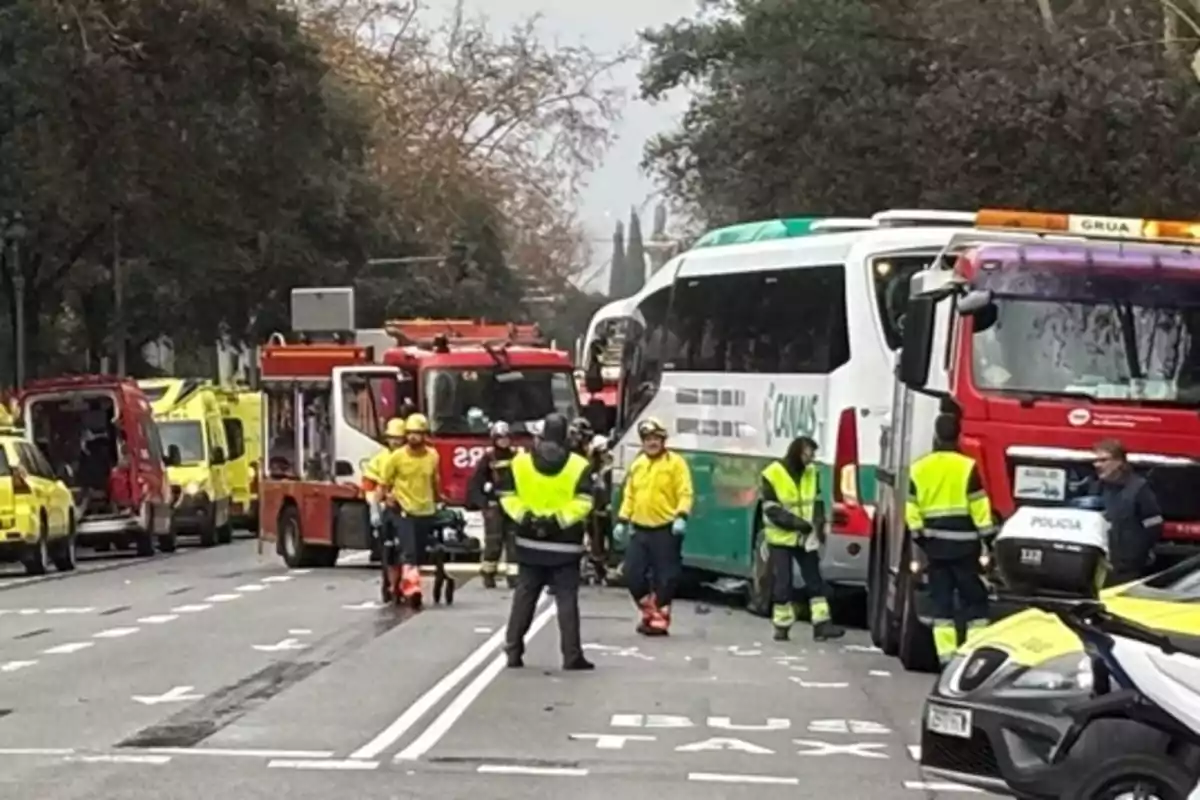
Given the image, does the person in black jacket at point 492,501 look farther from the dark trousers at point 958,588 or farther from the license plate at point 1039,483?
the dark trousers at point 958,588

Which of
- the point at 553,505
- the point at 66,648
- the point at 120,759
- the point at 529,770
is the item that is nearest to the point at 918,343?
the point at 553,505

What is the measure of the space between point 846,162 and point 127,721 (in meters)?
30.3

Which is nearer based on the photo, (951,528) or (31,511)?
(951,528)

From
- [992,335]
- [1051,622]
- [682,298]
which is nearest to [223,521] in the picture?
[682,298]

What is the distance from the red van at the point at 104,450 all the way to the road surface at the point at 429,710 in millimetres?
14483

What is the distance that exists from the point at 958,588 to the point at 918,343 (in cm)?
177

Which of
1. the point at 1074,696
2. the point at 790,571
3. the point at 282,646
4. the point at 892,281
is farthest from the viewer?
the point at 892,281

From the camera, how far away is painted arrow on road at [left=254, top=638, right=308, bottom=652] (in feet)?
63.3

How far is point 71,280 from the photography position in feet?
172

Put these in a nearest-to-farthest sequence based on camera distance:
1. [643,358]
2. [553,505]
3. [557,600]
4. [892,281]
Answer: [553,505]
[557,600]
[892,281]
[643,358]

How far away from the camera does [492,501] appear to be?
25359mm

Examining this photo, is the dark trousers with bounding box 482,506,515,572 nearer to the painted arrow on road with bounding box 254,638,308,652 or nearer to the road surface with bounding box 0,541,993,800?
the road surface with bounding box 0,541,993,800

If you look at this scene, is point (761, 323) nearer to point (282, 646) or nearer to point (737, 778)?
point (282, 646)

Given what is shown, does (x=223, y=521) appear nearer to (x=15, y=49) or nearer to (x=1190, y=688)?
(x=15, y=49)
